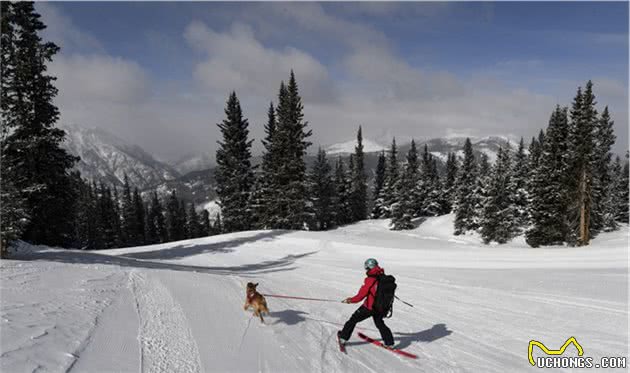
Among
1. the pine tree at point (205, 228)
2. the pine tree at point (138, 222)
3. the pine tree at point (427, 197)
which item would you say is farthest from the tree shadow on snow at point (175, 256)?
the pine tree at point (205, 228)

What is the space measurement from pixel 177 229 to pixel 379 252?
231ft

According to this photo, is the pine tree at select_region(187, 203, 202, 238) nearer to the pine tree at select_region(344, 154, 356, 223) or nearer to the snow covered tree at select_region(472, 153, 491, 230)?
the pine tree at select_region(344, 154, 356, 223)

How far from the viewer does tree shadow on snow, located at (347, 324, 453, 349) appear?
8055 mm

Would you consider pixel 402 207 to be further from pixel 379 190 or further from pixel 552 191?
pixel 379 190

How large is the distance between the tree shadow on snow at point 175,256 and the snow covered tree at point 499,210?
29.2 m

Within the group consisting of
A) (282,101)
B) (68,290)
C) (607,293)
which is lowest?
(607,293)

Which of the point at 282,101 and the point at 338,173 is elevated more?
the point at 282,101

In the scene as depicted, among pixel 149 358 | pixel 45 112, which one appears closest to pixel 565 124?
pixel 149 358

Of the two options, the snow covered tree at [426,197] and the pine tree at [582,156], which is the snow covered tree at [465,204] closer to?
the snow covered tree at [426,197]

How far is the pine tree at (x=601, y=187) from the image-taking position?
34.3m

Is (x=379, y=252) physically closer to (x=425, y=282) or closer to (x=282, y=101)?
(x=425, y=282)

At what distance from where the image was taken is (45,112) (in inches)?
944

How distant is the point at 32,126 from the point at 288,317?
24125 millimetres

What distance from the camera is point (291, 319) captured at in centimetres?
882
